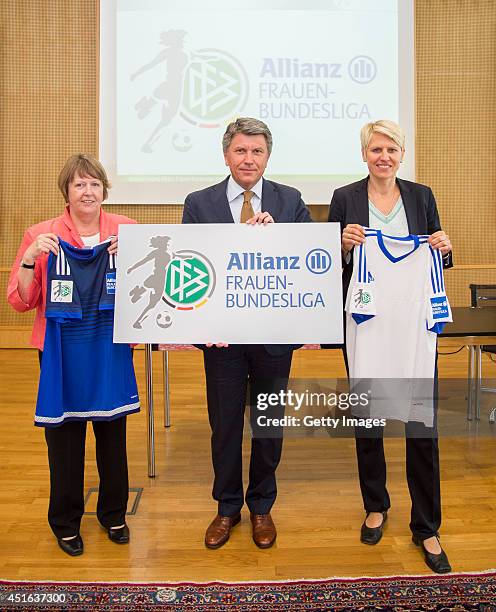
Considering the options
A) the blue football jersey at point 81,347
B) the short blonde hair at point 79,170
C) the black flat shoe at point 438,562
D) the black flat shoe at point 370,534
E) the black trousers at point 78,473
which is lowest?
the black flat shoe at point 438,562

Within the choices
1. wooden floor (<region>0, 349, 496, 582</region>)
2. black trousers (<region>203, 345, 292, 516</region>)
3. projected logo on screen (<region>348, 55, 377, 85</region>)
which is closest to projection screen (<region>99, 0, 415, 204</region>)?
projected logo on screen (<region>348, 55, 377, 85</region>)

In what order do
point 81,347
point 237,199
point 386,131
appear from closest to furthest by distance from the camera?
1. point 386,131
2. point 81,347
3. point 237,199

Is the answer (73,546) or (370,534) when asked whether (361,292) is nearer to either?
(370,534)

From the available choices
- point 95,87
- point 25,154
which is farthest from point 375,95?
point 25,154

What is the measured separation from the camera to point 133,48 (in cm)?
643

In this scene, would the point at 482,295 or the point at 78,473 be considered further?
the point at 482,295

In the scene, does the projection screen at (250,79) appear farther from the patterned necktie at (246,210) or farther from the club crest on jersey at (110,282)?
the club crest on jersey at (110,282)

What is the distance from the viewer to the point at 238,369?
7.89ft

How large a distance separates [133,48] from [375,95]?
2.66 meters

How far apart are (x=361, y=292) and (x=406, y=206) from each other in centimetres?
37

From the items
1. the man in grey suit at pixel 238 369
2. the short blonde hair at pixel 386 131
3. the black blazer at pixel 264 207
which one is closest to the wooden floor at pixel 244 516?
the man in grey suit at pixel 238 369

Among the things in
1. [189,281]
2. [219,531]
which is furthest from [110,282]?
[219,531]

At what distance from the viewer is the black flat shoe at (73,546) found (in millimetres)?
2359

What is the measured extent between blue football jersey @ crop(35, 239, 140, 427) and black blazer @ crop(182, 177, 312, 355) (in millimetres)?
390
